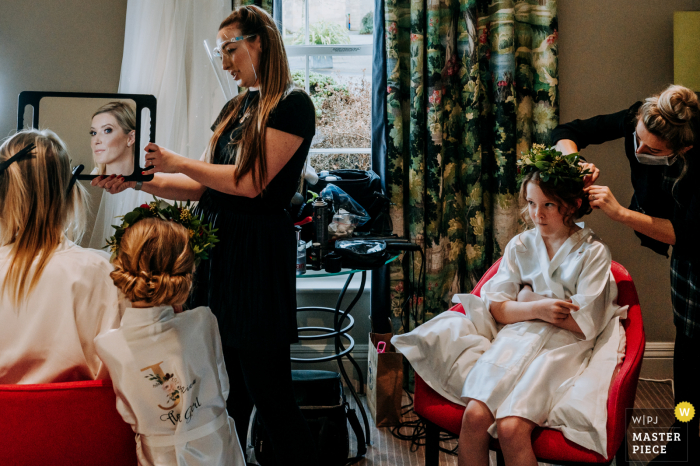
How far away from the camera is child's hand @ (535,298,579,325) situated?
5.60 ft

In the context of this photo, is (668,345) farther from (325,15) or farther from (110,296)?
(110,296)

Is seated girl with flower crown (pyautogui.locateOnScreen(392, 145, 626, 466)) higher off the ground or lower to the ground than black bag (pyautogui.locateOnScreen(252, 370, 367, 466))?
higher

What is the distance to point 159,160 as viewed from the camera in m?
1.44

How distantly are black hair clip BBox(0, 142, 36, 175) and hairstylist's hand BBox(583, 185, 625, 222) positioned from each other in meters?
1.54

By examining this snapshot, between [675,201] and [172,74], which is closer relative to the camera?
[675,201]

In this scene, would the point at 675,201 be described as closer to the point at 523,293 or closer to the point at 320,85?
the point at 523,293

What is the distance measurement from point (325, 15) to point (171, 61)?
0.89 meters

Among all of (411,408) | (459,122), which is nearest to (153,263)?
(411,408)

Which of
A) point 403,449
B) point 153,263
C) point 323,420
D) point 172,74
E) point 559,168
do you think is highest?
point 172,74

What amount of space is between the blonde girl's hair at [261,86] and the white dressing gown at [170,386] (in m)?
0.40

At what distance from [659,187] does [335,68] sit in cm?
178

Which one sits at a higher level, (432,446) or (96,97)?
(96,97)

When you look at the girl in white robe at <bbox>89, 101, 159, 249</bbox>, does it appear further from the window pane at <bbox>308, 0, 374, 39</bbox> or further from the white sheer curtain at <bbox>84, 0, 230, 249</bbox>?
the window pane at <bbox>308, 0, 374, 39</bbox>

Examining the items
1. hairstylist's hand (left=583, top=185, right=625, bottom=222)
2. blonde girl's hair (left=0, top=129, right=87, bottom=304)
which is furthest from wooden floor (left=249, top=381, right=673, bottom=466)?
blonde girl's hair (left=0, top=129, right=87, bottom=304)
